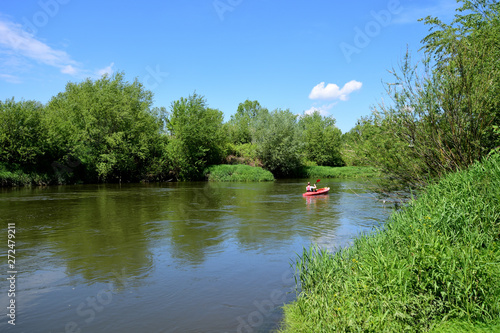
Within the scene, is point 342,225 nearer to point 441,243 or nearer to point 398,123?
point 398,123

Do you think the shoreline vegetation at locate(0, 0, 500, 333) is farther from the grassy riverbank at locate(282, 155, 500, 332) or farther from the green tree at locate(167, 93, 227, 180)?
the green tree at locate(167, 93, 227, 180)

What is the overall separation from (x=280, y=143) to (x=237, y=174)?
24.3ft

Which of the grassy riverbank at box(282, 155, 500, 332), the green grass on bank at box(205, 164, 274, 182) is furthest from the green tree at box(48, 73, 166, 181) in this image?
the grassy riverbank at box(282, 155, 500, 332)

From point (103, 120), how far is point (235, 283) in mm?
35975

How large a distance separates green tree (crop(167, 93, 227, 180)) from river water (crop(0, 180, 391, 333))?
87.6 feet

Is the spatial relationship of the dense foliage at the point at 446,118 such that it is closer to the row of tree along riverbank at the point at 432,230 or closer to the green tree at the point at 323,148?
the row of tree along riverbank at the point at 432,230

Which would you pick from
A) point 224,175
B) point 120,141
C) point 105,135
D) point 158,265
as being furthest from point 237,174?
point 158,265

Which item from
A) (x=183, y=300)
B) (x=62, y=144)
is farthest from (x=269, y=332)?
(x=62, y=144)

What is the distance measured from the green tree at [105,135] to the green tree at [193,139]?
3.37 m

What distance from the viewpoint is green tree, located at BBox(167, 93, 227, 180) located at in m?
44.6

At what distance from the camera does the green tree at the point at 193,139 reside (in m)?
44.6

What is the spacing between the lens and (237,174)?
4541 cm

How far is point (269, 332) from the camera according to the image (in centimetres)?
547

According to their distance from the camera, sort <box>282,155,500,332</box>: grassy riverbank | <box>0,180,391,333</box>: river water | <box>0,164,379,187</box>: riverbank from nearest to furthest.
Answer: <box>282,155,500,332</box>: grassy riverbank < <box>0,180,391,333</box>: river water < <box>0,164,379,187</box>: riverbank
